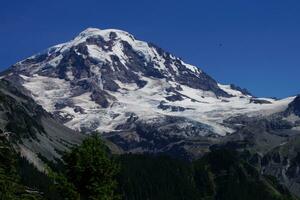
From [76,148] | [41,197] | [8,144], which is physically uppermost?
[76,148]

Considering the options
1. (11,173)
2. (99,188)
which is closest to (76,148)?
(99,188)

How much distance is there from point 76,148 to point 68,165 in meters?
2.16

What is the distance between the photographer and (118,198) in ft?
191

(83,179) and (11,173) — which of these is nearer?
(11,173)

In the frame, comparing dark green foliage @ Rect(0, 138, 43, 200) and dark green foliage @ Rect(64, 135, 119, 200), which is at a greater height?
dark green foliage @ Rect(64, 135, 119, 200)

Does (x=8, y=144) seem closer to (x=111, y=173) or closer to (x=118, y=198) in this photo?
(x=111, y=173)

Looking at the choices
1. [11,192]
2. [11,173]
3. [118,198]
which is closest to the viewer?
[11,192]

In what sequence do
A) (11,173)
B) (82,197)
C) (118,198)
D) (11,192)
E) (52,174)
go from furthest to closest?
(118,198) < (82,197) < (52,174) < (11,173) < (11,192)

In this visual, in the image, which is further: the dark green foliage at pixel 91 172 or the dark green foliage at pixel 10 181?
the dark green foliage at pixel 91 172

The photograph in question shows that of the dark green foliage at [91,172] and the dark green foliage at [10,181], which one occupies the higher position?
the dark green foliage at [91,172]

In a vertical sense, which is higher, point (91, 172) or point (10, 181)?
point (91, 172)

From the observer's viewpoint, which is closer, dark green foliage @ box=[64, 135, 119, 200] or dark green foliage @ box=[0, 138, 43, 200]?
dark green foliage @ box=[0, 138, 43, 200]

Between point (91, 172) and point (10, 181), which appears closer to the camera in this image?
point (10, 181)

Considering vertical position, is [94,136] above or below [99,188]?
above
